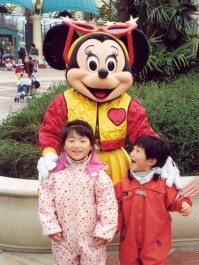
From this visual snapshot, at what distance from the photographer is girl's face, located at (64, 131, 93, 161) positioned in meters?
2.28

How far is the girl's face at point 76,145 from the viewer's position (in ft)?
7.47

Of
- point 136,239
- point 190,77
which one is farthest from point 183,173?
point 190,77

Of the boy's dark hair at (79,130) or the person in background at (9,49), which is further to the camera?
the person in background at (9,49)

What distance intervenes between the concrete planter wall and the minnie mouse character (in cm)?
62

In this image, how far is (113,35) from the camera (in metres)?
2.81

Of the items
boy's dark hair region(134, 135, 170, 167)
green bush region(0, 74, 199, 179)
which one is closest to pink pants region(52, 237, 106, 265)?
boy's dark hair region(134, 135, 170, 167)

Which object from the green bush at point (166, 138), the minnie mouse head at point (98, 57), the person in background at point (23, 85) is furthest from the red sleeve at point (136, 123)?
the person in background at point (23, 85)

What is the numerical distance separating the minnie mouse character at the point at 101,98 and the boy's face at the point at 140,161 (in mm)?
296

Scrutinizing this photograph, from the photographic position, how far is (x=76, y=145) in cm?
227

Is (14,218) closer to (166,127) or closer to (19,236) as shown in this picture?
(19,236)

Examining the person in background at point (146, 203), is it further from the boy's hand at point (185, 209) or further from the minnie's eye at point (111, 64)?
the minnie's eye at point (111, 64)

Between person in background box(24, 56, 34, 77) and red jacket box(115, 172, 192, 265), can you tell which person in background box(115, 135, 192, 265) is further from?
person in background box(24, 56, 34, 77)

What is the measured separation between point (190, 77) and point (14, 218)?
13.5 ft

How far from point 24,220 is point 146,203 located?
3.81 feet
